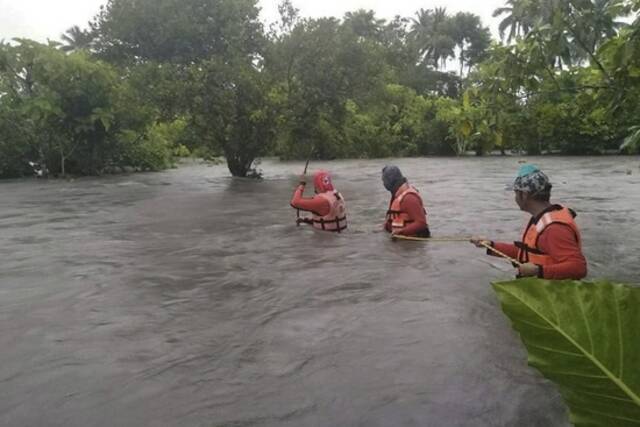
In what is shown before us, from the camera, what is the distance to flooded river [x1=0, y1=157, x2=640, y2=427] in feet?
14.3

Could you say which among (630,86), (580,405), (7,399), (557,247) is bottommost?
(7,399)

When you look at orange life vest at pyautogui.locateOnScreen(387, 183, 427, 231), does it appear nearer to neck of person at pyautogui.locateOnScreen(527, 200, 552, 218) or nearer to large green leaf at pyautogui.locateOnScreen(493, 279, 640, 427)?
neck of person at pyautogui.locateOnScreen(527, 200, 552, 218)

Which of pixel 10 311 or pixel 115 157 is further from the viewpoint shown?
pixel 115 157

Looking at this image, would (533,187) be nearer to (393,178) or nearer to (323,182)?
(393,178)

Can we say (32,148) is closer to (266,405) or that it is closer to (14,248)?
(14,248)

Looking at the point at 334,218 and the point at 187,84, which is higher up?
the point at 187,84

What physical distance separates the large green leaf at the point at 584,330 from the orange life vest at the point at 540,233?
A: 4800 millimetres

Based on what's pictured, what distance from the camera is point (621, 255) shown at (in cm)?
942

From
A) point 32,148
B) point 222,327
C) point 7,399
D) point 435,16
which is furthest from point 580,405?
point 435,16

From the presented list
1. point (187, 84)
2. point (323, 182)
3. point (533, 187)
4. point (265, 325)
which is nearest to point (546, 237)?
point (533, 187)

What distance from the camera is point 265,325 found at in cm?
613

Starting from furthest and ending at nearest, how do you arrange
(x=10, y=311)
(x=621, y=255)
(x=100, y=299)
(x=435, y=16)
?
(x=435, y=16) < (x=621, y=255) < (x=100, y=299) < (x=10, y=311)

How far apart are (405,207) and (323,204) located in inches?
75.1

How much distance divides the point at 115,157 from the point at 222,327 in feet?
89.9
